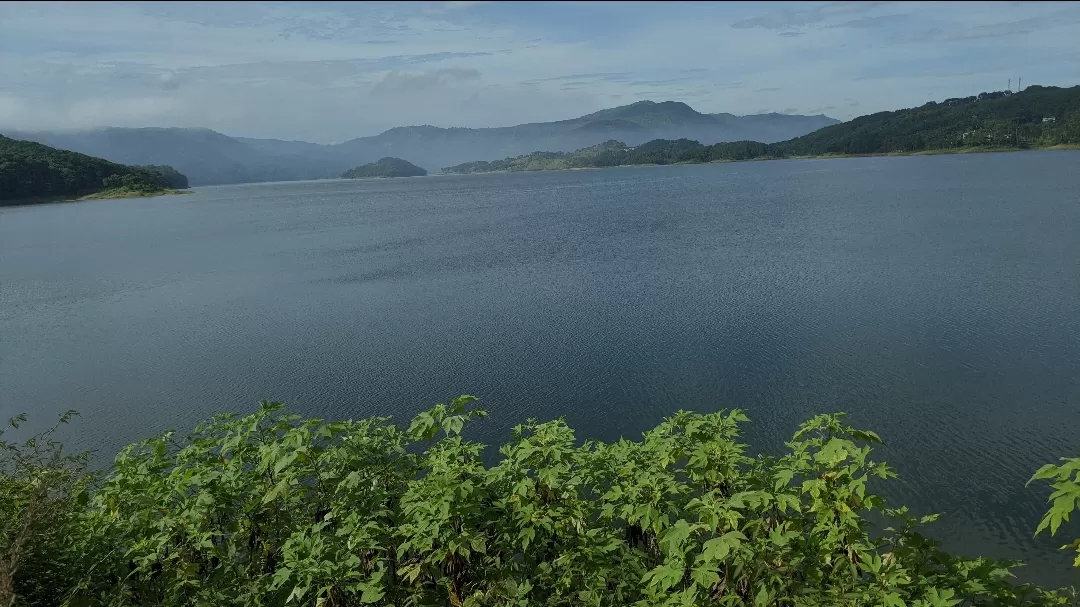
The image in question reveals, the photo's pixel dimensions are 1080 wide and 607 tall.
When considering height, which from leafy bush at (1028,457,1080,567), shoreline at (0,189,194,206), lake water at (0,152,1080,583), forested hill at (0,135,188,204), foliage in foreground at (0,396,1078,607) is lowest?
lake water at (0,152,1080,583)

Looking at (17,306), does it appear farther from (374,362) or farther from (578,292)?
(578,292)

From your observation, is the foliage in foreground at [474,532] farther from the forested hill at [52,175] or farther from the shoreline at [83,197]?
the shoreline at [83,197]

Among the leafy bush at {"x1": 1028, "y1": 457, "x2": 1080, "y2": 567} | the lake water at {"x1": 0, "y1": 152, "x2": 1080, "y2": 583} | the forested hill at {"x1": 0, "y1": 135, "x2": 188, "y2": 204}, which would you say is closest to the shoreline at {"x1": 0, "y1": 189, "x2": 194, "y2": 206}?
the forested hill at {"x1": 0, "y1": 135, "x2": 188, "y2": 204}

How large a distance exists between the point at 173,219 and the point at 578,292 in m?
88.6

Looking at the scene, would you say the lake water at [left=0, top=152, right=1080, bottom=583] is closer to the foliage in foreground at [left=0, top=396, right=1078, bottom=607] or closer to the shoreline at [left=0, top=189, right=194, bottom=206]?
the foliage in foreground at [left=0, top=396, right=1078, bottom=607]

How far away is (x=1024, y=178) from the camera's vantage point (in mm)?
93500

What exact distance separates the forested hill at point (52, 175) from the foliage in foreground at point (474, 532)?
174057mm

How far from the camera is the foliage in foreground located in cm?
573

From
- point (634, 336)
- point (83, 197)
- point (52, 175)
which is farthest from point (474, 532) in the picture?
point (83, 197)

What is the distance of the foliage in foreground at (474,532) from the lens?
573cm

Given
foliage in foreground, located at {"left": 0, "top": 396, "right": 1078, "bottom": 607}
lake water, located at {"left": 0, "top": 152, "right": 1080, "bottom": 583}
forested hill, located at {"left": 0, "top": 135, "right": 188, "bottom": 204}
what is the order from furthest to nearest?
forested hill, located at {"left": 0, "top": 135, "right": 188, "bottom": 204}
lake water, located at {"left": 0, "top": 152, "right": 1080, "bottom": 583}
foliage in foreground, located at {"left": 0, "top": 396, "right": 1078, "bottom": 607}

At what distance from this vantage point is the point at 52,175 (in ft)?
499

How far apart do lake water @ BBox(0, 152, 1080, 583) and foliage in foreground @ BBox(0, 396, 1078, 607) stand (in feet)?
28.2

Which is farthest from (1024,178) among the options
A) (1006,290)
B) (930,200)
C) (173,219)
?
(173,219)
